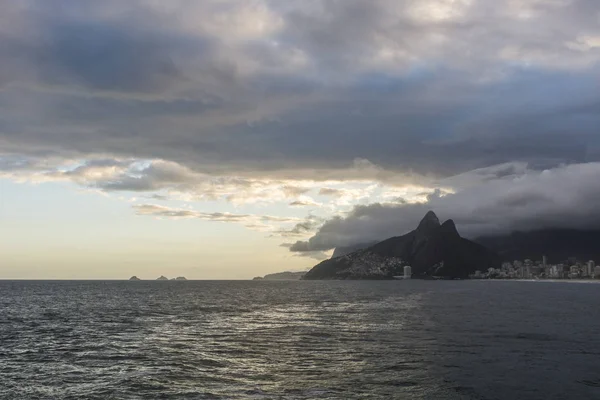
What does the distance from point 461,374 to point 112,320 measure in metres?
75.3

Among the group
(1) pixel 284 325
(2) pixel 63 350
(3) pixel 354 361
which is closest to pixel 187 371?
(3) pixel 354 361

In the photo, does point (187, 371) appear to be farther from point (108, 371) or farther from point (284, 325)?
A: point (284, 325)

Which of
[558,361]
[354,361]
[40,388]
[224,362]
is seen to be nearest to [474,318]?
[558,361]

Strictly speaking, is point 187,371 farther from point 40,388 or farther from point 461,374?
point 461,374

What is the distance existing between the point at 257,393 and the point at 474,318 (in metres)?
77.5

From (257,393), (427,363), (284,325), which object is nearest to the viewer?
(257,393)

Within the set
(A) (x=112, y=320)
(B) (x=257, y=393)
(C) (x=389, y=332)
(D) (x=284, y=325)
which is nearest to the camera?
(B) (x=257, y=393)

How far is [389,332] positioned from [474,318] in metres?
34.5

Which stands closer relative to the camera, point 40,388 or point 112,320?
point 40,388

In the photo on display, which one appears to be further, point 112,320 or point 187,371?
point 112,320

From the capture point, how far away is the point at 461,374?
5112cm

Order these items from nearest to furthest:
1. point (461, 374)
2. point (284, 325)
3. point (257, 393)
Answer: point (257, 393) → point (461, 374) → point (284, 325)

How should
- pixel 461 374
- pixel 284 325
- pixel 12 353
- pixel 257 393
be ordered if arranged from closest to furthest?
pixel 257 393
pixel 461 374
pixel 12 353
pixel 284 325

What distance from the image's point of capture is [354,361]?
188 ft
